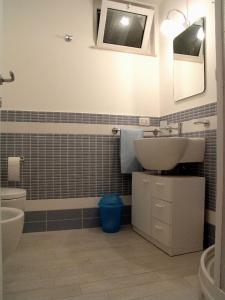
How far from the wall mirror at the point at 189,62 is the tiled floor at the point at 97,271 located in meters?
1.32

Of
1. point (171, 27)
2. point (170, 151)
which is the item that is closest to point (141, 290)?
point (170, 151)

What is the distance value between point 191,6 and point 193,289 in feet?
7.00

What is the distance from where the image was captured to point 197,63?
1984mm

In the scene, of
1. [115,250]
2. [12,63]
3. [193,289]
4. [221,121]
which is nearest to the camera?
[221,121]

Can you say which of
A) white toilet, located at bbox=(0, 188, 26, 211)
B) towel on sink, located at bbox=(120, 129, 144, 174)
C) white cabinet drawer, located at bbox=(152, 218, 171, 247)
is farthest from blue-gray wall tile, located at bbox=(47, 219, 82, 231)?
white cabinet drawer, located at bbox=(152, 218, 171, 247)

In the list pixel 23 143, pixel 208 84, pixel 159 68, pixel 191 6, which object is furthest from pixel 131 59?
pixel 23 143

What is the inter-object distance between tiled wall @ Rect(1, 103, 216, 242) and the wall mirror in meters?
0.20

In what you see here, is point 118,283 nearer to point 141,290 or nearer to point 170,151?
point 141,290

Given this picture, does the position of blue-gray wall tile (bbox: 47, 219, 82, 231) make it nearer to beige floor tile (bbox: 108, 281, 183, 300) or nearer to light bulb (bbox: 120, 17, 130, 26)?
beige floor tile (bbox: 108, 281, 183, 300)

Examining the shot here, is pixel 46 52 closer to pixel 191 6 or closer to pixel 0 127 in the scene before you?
pixel 0 127

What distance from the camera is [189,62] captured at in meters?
2.09

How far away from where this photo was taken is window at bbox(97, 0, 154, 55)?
232 cm

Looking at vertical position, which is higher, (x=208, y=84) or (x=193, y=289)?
(x=208, y=84)

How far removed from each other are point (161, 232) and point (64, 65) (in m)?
1.71
